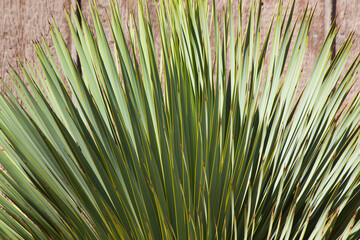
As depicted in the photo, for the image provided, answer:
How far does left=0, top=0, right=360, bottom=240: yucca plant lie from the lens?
26.2 inches

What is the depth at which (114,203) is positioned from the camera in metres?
0.69

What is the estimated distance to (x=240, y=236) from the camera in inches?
28.2

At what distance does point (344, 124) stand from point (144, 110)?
395 mm

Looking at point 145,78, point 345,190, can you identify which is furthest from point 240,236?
point 145,78

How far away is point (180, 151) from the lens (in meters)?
0.68

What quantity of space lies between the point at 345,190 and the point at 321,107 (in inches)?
6.5

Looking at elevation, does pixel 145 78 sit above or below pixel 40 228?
above

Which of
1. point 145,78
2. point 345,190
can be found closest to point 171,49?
point 145,78

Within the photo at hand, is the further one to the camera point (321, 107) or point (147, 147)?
point (321, 107)

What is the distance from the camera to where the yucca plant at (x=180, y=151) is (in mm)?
665

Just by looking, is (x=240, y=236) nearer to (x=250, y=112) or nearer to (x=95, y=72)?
(x=250, y=112)

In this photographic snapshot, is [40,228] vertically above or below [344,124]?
below

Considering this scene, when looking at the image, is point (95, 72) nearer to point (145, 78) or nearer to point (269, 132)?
point (145, 78)

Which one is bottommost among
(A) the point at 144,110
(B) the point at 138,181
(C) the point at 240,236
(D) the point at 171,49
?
(C) the point at 240,236
